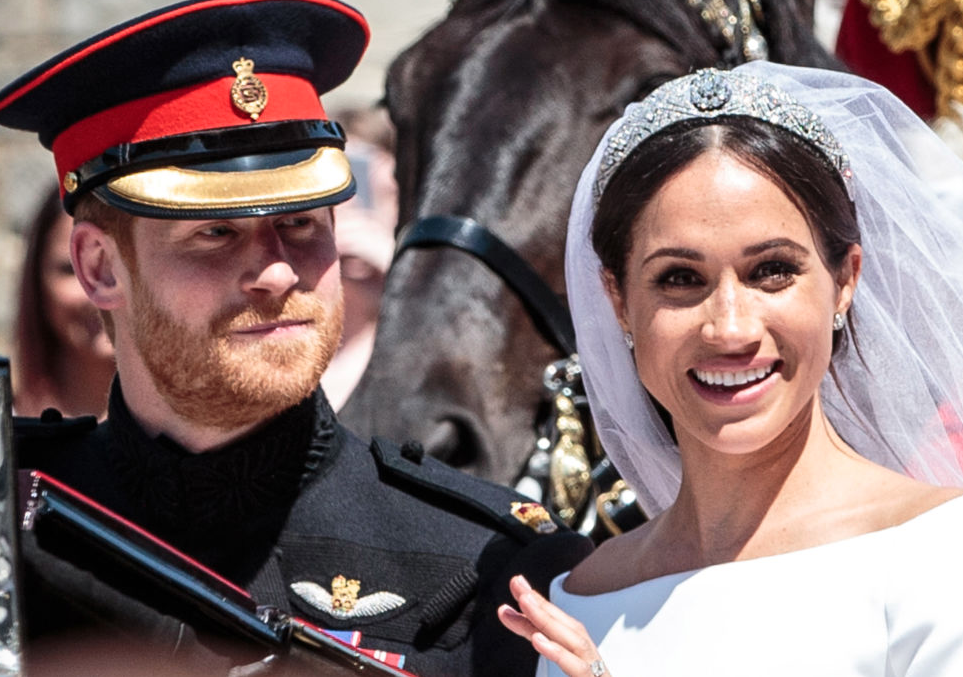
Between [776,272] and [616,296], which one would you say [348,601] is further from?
[776,272]

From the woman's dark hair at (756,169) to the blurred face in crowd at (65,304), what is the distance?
2.28 m

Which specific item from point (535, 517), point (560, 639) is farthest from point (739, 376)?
point (535, 517)

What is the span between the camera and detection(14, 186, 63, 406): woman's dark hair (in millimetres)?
4414

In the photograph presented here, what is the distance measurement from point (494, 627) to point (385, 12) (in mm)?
4274

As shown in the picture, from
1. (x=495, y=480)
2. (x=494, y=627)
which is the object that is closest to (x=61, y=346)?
(x=495, y=480)

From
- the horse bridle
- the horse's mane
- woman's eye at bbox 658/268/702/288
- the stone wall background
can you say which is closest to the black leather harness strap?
the horse bridle

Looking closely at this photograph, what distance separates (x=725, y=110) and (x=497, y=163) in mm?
1300

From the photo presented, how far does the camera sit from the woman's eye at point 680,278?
2283 mm

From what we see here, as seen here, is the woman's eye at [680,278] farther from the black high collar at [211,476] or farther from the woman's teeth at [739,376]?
the black high collar at [211,476]

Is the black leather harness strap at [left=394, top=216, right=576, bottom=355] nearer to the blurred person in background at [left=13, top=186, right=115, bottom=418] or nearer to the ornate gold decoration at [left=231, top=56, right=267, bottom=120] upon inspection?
the ornate gold decoration at [left=231, top=56, right=267, bottom=120]

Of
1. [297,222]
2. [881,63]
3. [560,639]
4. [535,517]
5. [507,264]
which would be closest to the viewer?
[560,639]

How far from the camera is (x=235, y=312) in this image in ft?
8.24

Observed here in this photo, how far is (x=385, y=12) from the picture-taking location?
257 inches

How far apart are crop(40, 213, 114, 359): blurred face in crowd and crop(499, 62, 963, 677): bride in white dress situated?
2.07 meters
